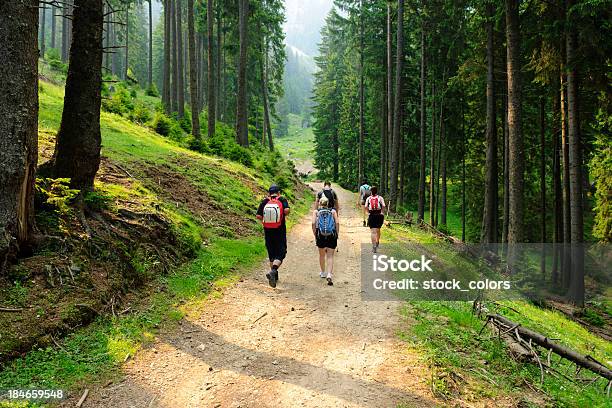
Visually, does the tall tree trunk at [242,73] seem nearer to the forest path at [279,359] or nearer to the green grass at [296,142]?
the forest path at [279,359]

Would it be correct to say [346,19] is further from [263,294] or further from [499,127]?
[263,294]

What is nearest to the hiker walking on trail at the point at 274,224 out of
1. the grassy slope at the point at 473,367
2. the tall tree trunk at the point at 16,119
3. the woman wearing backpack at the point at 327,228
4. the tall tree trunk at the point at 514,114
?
the woman wearing backpack at the point at 327,228

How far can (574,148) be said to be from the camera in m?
12.6

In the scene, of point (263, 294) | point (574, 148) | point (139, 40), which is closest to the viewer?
point (263, 294)

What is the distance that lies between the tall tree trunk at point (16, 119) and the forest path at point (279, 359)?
252 cm

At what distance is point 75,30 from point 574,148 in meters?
13.4

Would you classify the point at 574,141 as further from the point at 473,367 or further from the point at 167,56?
the point at 167,56

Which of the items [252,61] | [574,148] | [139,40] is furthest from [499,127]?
[139,40]

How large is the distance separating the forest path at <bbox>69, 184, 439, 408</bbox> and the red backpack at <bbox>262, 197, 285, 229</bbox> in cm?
138

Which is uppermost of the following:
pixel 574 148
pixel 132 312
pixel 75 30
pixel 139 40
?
pixel 139 40

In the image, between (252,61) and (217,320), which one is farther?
(252,61)

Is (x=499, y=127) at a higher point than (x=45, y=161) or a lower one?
higher

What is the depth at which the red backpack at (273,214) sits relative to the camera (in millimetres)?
8648

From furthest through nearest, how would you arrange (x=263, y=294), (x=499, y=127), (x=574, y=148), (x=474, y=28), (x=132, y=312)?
(x=499, y=127) < (x=474, y=28) < (x=574, y=148) < (x=263, y=294) < (x=132, y=312)
